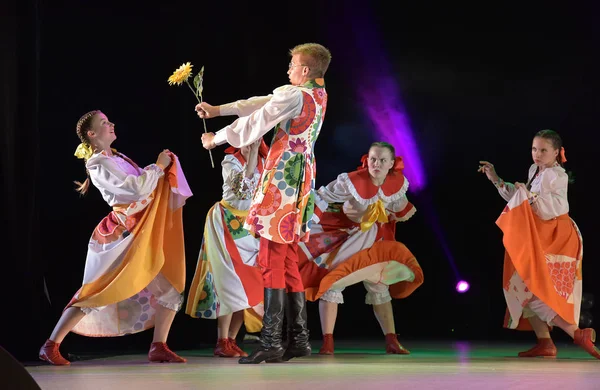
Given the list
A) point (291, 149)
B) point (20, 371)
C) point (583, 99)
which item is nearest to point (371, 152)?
point (291, 149)

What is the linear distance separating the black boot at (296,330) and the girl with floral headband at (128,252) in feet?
1.96

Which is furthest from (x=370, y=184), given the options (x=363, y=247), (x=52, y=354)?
(x=52, y=354)

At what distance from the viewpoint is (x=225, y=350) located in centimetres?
459

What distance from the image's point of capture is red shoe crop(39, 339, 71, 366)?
3955mm

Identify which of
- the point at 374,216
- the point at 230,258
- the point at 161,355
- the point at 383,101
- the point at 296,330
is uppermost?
the point at 383,101

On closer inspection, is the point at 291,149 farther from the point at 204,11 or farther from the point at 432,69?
the point at 432,69

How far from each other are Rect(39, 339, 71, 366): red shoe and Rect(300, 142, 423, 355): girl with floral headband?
146cm

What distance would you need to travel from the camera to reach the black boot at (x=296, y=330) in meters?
3.93

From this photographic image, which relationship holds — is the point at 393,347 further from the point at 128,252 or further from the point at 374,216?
the point at 128,252

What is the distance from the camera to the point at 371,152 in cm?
495

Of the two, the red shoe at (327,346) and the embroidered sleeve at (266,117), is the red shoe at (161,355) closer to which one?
the red shoe at (327,346)

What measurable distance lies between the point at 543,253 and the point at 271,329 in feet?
5.48

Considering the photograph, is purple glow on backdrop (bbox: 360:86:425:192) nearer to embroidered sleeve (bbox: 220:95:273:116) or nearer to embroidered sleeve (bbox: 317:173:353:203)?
embroidered sleeve (bbox: 317:173:353:203)

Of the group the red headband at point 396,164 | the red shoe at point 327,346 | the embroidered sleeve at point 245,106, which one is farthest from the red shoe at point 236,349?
the embroidered sleeve at point 245,106
